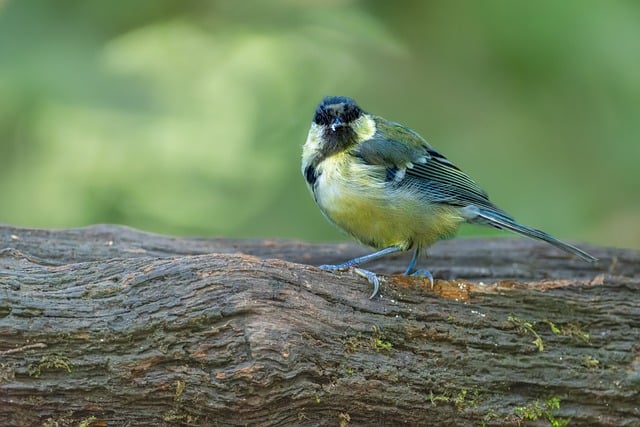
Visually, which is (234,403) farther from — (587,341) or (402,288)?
(587,341)

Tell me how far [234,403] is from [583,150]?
3.92m

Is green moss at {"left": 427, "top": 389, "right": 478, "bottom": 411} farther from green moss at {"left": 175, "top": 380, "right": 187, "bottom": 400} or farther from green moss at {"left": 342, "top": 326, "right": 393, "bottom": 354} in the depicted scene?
green moss at {"left": 175, "top": 380, "right": 187, "bottom": 400}

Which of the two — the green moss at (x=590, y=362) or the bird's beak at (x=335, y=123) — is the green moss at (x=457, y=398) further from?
the bird's beak at (x=335, y=123)

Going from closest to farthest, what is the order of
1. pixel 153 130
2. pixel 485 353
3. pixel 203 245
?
pixel 485 353, pixel 203 245, pixel 153 130

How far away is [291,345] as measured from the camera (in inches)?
105

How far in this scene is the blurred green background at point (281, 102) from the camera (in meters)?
4.84

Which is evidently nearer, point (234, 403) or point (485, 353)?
point (234, 403)

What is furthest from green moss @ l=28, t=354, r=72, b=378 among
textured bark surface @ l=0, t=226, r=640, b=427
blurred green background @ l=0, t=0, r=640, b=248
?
blurred green background @ l=0, t=0, r=640, b=248

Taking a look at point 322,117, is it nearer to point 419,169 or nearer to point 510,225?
point 419,169

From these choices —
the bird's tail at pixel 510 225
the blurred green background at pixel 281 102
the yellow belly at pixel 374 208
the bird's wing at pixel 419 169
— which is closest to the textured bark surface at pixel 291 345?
the bird's tail at pixel 510 225

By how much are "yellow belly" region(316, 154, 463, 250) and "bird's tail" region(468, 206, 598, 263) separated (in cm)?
15

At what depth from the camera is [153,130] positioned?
5.00 meters

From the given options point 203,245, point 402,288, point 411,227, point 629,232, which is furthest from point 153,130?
point 629,232

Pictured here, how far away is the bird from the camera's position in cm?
353
